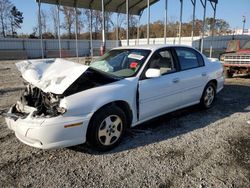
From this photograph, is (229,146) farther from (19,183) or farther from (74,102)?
(19,183)

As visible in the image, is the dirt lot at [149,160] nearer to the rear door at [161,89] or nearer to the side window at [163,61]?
the rear door at [161,89]

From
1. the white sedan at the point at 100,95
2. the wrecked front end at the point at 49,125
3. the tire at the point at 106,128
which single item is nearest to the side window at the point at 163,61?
the white sedan at the point at 100,95

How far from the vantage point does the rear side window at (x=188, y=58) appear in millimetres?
4691

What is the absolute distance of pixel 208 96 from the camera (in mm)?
5488

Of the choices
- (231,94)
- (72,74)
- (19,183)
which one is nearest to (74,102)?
(72,74)

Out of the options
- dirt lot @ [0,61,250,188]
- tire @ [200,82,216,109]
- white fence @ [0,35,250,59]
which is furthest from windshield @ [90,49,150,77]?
white fence @ [0,35,250,59]

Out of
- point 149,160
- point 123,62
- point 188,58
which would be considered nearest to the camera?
point 149,160

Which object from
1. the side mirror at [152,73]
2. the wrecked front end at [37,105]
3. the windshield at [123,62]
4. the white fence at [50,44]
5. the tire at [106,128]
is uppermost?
the white fence at [50,44]

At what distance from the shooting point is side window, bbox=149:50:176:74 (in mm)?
4156

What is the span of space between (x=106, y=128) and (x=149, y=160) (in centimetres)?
77

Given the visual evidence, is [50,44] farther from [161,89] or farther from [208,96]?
[161,89]

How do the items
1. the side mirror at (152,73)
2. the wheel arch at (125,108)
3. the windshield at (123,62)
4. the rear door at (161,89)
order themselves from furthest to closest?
the windshield at (123,62), the rear door at (161,89), the side mirror at (152,73), the wheel arch at (125,108)

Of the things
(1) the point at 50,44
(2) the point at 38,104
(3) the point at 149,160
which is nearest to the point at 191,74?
(3) the point at 149,160

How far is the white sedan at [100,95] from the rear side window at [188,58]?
0.08 ft
